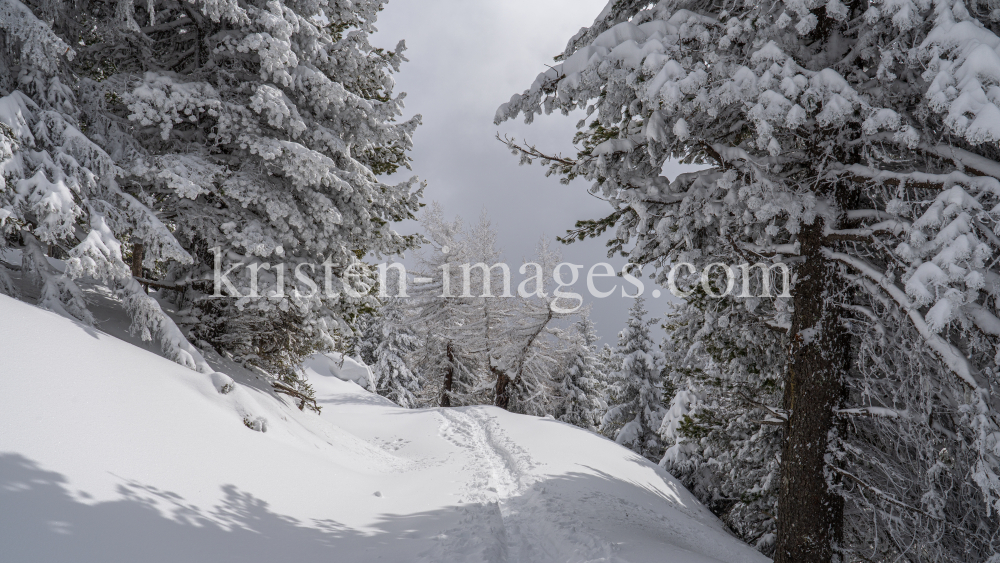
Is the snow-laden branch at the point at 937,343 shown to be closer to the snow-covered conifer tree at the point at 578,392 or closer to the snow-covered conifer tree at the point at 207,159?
the snow-covered conifer tree at the point at 207,159

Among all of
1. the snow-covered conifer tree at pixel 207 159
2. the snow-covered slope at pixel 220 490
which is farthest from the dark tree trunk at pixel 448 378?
the snow-covered slope at pixel 220 490

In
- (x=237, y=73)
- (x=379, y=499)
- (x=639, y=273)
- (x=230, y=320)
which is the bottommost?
(x=379, y=499)

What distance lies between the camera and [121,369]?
5289mm

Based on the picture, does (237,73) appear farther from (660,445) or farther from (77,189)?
(660,445)

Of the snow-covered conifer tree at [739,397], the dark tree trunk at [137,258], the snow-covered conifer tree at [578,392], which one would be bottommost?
the snow-covered conifer tree at [578,392]

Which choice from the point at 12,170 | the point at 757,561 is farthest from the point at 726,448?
the point at 12,170

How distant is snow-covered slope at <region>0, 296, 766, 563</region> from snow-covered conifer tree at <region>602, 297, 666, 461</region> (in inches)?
490

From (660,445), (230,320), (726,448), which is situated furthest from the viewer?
(660,445)

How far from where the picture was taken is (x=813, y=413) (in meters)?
4.98

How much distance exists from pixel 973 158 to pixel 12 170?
1025 cm

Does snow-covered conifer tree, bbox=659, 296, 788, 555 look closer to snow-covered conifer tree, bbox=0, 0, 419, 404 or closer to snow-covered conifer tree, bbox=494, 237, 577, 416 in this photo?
snow-covered conifer tree, bbox=0, 0, 419, 404

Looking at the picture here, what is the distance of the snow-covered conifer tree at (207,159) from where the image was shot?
237 inches

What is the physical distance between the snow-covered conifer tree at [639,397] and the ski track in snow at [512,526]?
1239 centimetres

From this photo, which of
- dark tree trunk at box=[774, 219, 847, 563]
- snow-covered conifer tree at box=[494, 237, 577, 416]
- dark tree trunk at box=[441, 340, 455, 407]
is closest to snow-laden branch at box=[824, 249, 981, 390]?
dark tree trunk at box=[774, 219, 847, 563]
